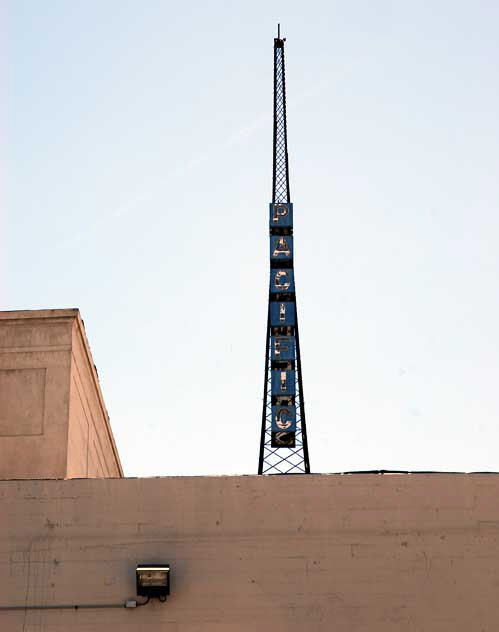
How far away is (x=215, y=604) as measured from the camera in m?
18.1

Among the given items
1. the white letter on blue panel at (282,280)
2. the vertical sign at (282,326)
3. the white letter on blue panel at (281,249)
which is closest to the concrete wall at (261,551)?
the vertical sign at (282,326)

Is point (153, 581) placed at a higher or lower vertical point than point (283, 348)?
lower

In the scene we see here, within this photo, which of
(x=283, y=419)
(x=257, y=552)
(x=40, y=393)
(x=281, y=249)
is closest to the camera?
(x=257, y=552)

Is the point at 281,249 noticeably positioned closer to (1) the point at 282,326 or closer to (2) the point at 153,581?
(1) the point at 282,326

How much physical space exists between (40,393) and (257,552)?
22.3ft

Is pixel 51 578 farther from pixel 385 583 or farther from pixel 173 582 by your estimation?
pixel 385 583

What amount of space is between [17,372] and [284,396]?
21653 millimetres

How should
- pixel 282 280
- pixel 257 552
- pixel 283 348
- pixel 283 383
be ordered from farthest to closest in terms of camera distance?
pixel 282 280, pixel 283 348, pixel 283 383, pixel 257 552

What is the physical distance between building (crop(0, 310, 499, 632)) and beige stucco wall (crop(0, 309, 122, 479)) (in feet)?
13.1

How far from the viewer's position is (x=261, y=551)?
723 inches

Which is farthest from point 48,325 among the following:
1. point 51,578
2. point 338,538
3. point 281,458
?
point 281,458

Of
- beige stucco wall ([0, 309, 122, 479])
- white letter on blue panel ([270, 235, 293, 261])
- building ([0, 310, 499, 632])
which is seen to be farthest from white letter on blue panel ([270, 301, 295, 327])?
building ([0, 310, 499, 632])

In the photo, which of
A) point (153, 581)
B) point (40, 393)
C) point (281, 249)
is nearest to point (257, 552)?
point (153, 581)

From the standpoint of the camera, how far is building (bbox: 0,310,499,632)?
59.3ft
